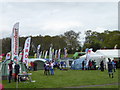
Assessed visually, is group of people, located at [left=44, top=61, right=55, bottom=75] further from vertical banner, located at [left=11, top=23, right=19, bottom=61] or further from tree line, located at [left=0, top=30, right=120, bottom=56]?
tree line, located at [left=0, top=30, right=120, bottom=56]

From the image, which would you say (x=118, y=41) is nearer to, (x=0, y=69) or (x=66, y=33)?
(x=66, y=33)

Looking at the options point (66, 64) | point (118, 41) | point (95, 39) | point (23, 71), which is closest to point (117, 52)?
point (66, 64)

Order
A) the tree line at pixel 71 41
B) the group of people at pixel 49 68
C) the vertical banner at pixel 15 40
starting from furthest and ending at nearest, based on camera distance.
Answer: the tree line at pixel 71 41
the group of people at pixel 49 68
the vertical banner at pixel 15 40

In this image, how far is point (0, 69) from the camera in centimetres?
1872

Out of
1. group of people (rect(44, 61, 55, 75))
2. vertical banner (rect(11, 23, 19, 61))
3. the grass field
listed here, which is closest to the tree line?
group of people (rect(44, 61, 55, 75))

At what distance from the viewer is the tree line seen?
210ft

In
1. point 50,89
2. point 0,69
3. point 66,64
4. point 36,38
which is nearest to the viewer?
point 50,89

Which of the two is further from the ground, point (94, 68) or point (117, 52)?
point (117, 52)

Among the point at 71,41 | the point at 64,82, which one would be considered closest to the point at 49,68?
the point at 64,82

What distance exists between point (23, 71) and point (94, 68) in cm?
1512

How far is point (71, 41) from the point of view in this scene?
82125mm

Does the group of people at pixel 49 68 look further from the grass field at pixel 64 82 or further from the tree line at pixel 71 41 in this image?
the tree line at pixel 71 41

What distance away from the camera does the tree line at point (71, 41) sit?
210 feet

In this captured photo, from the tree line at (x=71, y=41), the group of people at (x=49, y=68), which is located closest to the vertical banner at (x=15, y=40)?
the group of people at (x=49, y=68)
